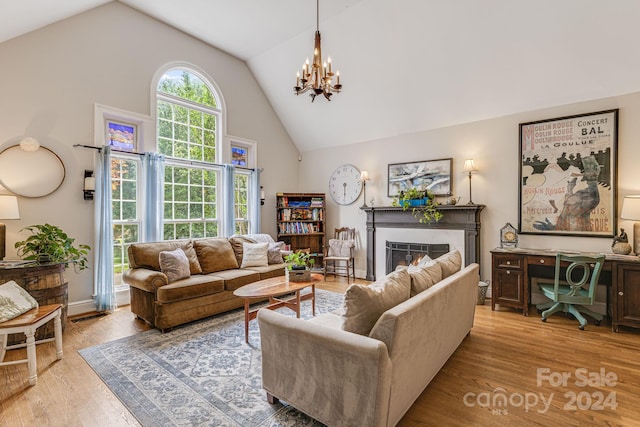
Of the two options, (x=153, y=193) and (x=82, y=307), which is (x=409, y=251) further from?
(x=82, y=307)

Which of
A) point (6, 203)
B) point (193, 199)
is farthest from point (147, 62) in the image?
point (6, 203)

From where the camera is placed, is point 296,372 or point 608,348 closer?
point 296,372

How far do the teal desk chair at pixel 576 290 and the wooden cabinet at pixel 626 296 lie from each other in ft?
0.56

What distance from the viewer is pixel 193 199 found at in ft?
16.8

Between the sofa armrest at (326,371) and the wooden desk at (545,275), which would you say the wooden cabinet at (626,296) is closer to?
the wooden desk at (545,275)

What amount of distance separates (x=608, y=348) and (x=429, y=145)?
3456mm

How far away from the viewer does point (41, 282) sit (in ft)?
10.2

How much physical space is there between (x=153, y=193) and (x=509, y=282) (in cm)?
505

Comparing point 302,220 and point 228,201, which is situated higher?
point 228,201

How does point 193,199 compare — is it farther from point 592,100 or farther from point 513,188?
point 592,100

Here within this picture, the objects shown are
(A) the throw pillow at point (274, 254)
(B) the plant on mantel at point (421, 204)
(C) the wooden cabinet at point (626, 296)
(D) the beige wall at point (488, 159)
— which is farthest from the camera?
(B) the plant on mantel at point (421, 204)

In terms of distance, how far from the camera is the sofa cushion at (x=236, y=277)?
3.88m

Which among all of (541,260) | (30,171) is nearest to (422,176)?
(541,260)

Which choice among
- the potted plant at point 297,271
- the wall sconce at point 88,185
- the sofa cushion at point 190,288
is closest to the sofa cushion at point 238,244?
the sofa cushion at point 190,288
